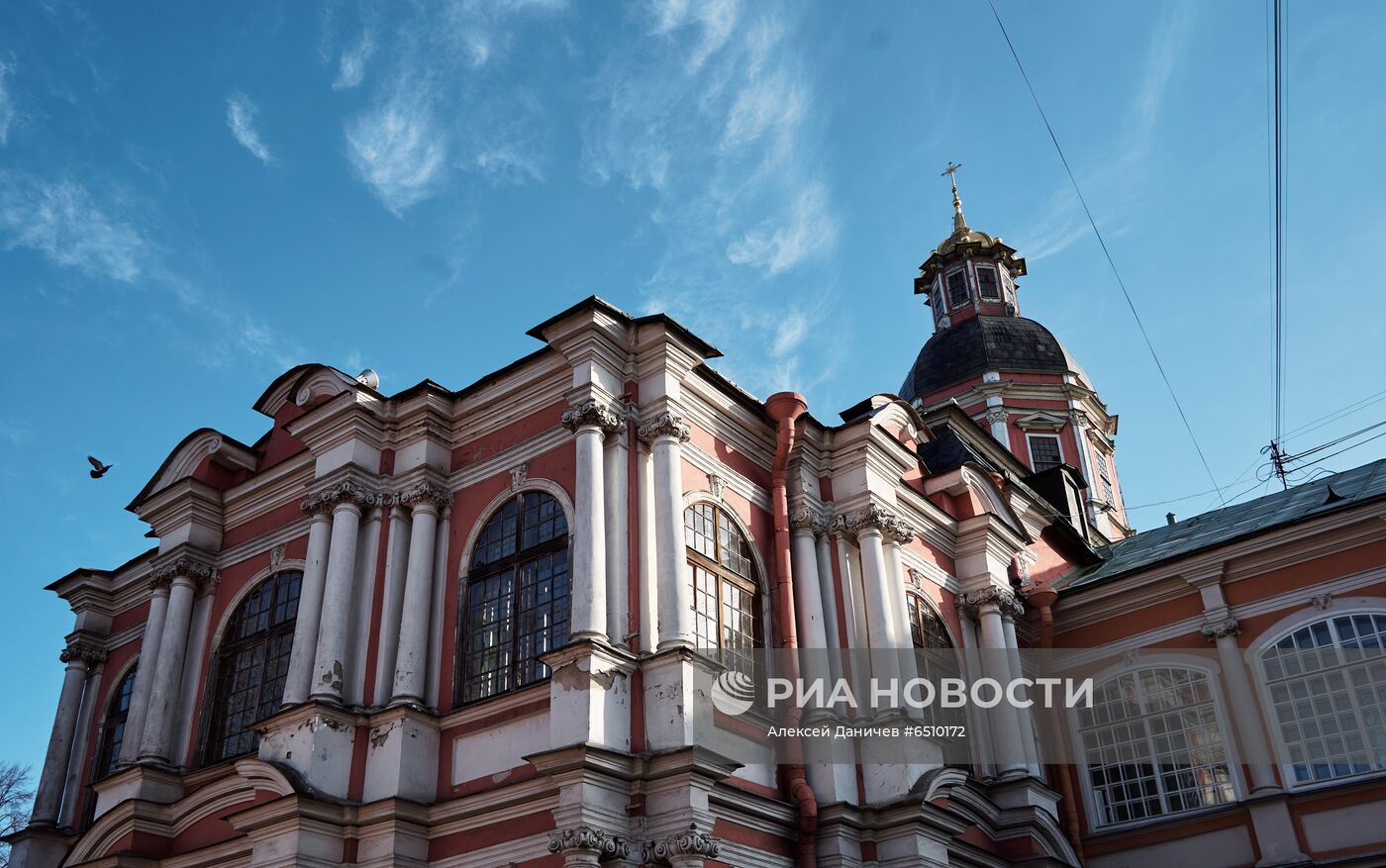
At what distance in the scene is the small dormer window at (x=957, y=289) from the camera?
32844mm

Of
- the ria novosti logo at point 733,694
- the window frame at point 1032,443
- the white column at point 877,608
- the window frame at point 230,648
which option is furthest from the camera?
the window frame at point 1032,443

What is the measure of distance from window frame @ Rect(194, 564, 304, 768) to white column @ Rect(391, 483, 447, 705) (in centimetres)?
157

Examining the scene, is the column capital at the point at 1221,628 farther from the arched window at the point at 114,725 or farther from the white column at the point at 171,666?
the arched window at the point at 114,725

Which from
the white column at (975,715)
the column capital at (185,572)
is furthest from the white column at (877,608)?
the column capital at (185,572)

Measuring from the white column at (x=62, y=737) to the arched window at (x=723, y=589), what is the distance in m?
9.81

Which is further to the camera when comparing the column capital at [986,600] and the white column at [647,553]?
the column capital at [986,600]

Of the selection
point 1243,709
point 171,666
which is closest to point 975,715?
point 1243,709

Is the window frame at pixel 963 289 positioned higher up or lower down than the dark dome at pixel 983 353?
higher up

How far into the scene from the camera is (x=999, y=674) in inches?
634

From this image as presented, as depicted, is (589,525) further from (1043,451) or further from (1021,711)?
(1043,451)

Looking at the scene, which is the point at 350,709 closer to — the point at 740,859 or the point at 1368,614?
the point at 740,859

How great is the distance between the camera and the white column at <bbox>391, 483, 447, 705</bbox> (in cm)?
1245

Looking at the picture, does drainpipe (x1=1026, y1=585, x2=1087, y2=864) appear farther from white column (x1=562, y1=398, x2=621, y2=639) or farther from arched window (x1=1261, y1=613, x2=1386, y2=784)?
white column (x1=562, y1=398, x2=621, y2=639)

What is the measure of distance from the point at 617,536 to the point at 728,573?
5.85 feet
